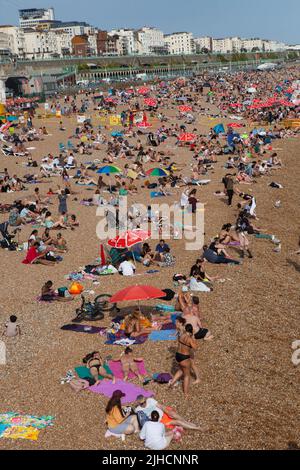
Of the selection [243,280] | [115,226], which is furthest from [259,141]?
[243,280]

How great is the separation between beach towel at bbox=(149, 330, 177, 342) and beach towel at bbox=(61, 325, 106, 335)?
977 mm

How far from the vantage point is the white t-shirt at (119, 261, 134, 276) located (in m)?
12.1

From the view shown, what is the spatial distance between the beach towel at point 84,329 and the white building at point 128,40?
163m

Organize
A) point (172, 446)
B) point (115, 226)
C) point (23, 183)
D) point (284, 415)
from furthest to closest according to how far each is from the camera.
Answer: point (23, 183) < point (115, 226) < point (284, 415) < point (172, 446)

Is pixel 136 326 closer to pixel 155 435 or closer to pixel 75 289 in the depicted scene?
pixel 75 289

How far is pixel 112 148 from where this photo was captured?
94.3 feet

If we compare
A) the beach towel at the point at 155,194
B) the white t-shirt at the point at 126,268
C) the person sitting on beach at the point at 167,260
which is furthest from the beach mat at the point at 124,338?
the beach towel at the point at 155,194

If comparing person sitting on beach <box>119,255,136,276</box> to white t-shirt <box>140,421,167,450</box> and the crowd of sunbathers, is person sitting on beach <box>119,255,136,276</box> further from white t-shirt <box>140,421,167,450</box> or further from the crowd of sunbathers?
white t-shirt <box>140,421,167,450</box>

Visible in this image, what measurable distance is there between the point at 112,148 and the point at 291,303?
20.1 meters

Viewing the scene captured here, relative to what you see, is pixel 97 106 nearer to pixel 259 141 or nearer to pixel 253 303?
pixel 259 141

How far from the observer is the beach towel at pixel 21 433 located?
648cm

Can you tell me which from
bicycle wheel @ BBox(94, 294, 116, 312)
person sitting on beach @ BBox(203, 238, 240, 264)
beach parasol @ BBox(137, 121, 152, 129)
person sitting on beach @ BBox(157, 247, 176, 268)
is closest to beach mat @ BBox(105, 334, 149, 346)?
bicycle wheel @ BBox(94, 294, 116, 312)

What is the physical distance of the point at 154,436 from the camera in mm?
6113

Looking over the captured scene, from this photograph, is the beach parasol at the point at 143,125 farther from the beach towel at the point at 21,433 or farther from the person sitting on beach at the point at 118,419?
the beach towel at the point at 21,433
